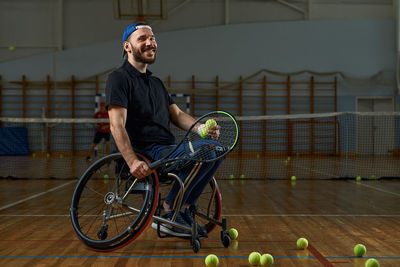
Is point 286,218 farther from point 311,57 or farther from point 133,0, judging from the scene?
point 311,57

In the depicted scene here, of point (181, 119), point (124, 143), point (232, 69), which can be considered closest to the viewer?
point (124, 143)

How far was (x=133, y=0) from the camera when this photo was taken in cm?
1369

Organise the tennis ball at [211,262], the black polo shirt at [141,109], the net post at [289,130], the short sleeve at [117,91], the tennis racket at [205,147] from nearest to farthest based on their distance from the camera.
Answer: the tennis ball at [211,262], the tennis racket at [205,147], the short sleeve at [117,91], the black polo shirt at [141,109], the net post at [289,130]

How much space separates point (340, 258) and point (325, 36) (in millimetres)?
13886

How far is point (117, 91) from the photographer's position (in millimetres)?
2746

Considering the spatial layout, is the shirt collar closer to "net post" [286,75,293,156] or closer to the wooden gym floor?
the wooden gym floor

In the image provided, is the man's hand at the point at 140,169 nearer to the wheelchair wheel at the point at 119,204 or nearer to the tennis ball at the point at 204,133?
the wheelchair wheel at the point at 119,204

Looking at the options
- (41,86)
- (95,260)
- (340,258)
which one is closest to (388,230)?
(340,258)

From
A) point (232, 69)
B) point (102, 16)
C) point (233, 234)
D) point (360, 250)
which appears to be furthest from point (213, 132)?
point (102, 16)

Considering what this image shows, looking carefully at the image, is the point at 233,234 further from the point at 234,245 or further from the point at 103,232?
the point at 103,232

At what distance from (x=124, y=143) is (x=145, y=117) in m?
0.34

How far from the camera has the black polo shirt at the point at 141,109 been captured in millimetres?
2832

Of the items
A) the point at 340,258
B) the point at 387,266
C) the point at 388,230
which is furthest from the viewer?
the point at 388,230

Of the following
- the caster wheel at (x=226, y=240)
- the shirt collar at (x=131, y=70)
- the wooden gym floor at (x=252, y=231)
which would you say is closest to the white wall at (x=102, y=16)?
the wooden gym floor at (x=252, y=231)
